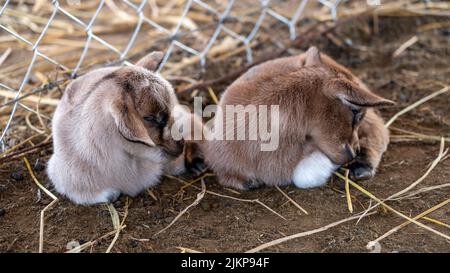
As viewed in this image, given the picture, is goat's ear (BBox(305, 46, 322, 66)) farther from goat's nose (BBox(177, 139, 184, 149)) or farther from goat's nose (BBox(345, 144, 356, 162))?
goat's nose (BBox(177, 139, 184, 149))

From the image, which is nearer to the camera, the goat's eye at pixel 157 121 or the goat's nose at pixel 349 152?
the goat's eye at pixel 157 121

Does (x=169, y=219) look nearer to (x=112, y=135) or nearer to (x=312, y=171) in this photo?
(x=112, y=135)

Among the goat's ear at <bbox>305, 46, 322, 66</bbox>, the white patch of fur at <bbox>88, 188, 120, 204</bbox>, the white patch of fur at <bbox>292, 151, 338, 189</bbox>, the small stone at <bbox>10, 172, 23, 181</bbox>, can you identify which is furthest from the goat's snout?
Answer: the small stone at <bbox>10, 172, 23, 181</bbox>

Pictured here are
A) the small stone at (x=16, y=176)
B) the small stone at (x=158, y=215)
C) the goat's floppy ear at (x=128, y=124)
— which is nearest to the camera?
the goat's floppy ear at (x=128, y=124)

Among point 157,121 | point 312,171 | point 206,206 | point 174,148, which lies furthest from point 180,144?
point 312,171

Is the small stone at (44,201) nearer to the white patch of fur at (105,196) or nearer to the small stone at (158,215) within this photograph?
the white patch of fur at (105,196)

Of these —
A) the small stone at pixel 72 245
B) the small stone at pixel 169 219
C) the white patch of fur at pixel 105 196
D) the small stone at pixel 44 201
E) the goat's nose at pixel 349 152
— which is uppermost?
the goat's nose at pixel 349 152

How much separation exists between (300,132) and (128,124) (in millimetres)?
965

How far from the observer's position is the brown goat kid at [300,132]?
3.27m

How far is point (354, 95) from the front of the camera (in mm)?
3072

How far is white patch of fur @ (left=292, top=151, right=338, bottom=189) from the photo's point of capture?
11.1 ft

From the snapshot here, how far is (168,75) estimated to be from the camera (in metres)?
4.61

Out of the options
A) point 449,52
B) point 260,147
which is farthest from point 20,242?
point 449,52

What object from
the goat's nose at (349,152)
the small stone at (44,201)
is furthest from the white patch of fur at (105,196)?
the goat's nose at (349,152)
